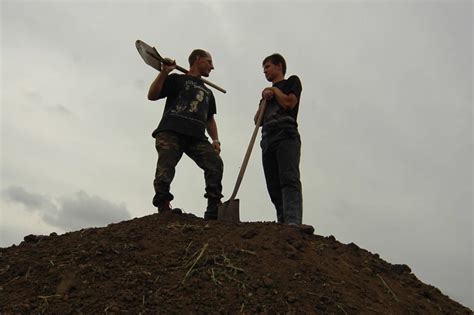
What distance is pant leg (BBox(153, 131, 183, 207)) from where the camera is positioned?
4746 millimetres

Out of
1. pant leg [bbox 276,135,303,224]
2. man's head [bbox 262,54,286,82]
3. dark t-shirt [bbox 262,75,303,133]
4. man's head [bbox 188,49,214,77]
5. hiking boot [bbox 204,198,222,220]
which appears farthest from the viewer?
man's head [bbox 188,49,214,77]

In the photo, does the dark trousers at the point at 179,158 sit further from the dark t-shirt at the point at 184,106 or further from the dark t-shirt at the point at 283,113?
Result: the dark t-shirt at the point at 283,113

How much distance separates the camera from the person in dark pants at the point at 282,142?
15.3ft

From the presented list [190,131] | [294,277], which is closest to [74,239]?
[190,131]

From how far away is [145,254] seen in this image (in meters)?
3.71

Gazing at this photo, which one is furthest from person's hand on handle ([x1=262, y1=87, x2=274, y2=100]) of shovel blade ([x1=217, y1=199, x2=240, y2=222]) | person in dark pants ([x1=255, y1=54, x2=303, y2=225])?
shovel blade ([x1=217, y1=199, x2=240, y2=222])

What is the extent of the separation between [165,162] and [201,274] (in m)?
1.69

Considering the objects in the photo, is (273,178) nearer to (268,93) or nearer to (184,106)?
(268,93)

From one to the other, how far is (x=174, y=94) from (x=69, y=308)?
2.77m

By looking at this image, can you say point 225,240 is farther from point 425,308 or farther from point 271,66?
point 271,66

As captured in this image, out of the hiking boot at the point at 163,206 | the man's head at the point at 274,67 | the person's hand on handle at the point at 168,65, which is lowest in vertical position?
the hiking boot at the point at 163,206

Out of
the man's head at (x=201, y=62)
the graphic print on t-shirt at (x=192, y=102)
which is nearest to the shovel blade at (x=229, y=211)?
the graphic print on t-shirt at (x=192, y=102)

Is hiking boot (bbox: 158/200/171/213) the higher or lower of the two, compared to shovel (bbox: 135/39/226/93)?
lower

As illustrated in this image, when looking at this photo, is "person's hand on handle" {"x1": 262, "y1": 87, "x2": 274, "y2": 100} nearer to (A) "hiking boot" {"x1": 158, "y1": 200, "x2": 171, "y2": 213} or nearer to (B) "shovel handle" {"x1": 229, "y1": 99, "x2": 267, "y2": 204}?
(B) "shovel handle" {"x1": 229, "y1": 99, "x2": 267, "y2": 204}
